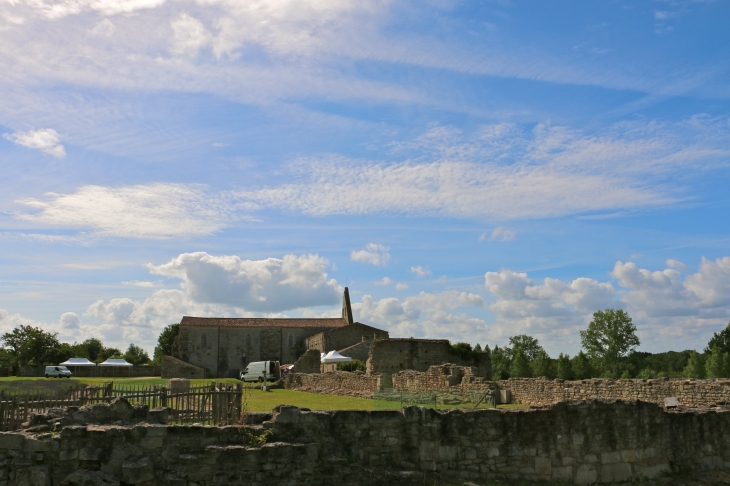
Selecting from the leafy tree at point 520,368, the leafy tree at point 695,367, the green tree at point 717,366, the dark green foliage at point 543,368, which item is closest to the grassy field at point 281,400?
the green tree at point 717,366

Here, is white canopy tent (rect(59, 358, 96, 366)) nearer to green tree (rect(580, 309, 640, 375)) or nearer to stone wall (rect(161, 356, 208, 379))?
stone wall (rect(161, 356, 208, 379))

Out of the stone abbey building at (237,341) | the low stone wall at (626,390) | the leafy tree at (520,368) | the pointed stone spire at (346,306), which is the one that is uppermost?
the pointed stone spire at (346,306)

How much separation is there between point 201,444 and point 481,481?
558cm

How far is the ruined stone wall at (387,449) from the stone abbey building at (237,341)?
65638 millimetres

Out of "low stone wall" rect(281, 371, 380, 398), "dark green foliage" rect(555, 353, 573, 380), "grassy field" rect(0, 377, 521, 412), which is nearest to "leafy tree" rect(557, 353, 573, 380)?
"dark green foliage" rect(555, 353, 573, 380)

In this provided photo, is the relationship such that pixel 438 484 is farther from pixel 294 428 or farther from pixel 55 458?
pixel 55 458

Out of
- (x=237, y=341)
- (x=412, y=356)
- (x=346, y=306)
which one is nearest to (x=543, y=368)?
(x=346, y=306)

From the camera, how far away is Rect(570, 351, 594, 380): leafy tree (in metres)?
84.2

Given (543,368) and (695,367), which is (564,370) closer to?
(543,368)

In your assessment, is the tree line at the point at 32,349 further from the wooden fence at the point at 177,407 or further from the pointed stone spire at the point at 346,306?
the wooden fence at the point at 177,407

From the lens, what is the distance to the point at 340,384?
38812mm

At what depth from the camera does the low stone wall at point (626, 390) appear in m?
20.5

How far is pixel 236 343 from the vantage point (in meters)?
83.3

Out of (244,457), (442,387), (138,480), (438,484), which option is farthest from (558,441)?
(442,387)
